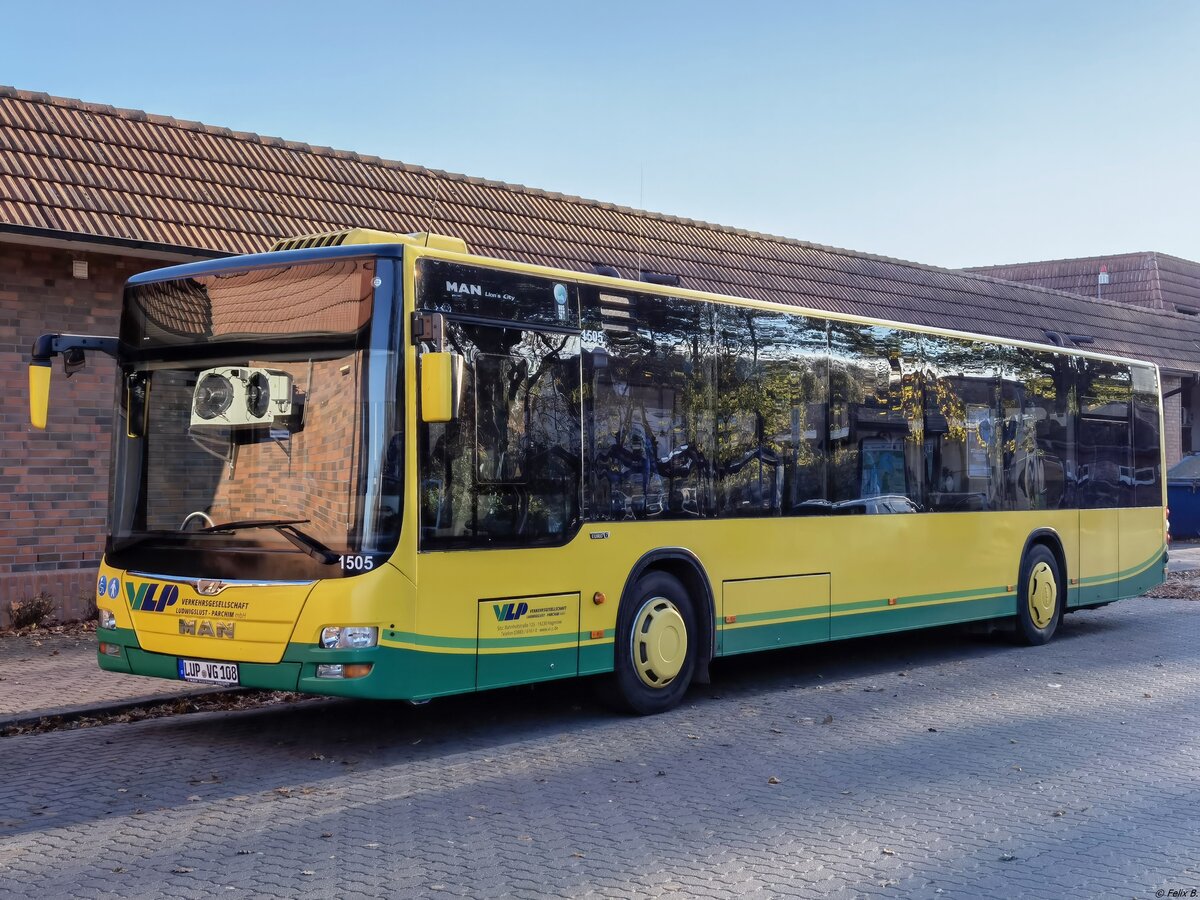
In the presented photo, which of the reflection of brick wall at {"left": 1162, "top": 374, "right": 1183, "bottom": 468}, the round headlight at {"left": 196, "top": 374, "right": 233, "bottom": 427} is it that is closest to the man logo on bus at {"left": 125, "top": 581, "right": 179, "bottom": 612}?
the round headlight at {"left": 196, "top": 374, "right": 233, "bottom": 427}

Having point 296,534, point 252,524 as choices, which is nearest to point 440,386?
point 296,534

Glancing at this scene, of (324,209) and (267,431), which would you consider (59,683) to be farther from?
(324,209)

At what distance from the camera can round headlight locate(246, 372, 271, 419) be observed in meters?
7.83

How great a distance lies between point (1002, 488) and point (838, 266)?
10935mm

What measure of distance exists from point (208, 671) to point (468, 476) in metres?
1.93

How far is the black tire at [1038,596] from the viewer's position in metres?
13.6

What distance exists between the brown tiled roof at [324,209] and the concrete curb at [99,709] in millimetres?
4692

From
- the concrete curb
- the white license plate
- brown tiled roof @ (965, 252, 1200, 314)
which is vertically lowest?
the concrete curb

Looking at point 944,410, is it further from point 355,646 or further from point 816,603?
point 355,646

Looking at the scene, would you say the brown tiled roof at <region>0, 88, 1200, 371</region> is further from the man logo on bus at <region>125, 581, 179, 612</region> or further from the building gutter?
the man logo on bus at <region>125, 581, 179, 612</region>

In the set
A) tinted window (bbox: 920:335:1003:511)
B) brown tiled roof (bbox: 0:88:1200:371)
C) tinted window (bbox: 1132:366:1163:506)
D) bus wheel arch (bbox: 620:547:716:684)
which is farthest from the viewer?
tinted window (bbox: 1132:366:1163:506)

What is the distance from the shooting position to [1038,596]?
13805 mm

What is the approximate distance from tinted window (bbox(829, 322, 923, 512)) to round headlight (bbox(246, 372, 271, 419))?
5.05m

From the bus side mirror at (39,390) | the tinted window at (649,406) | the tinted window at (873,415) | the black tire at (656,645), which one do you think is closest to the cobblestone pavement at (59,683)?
the bus side mirror at (39,390)
